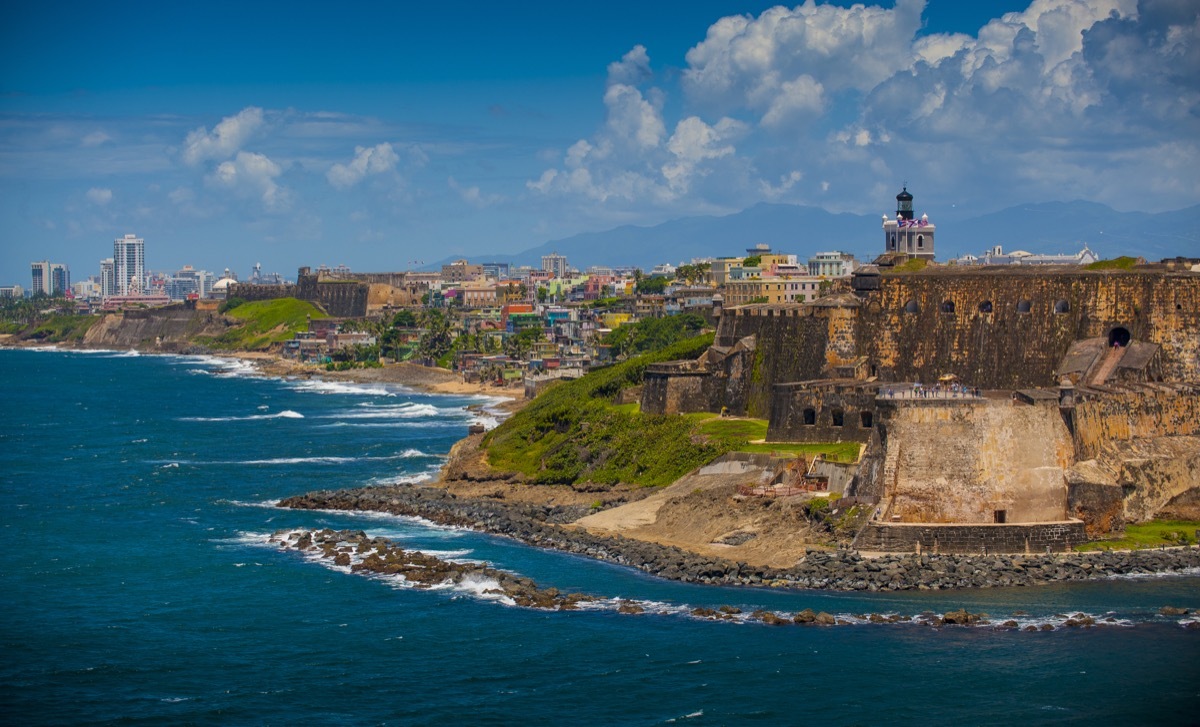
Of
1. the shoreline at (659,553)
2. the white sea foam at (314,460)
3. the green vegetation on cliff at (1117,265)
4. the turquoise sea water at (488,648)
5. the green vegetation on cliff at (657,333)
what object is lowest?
the turquoise sea water at (488,648)

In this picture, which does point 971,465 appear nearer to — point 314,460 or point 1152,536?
point 1152,536

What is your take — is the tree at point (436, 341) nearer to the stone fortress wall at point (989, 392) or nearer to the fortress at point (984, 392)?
the fortress at point (984, 392)

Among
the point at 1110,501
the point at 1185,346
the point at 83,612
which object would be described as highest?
the point at 1185,346

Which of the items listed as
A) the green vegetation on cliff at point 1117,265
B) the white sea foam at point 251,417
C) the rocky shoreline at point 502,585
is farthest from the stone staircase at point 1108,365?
the white sea foam at point 251,417

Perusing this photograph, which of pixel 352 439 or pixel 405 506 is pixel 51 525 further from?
pixel 352 439

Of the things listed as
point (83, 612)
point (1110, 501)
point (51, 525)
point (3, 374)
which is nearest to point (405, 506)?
point (51, 525)

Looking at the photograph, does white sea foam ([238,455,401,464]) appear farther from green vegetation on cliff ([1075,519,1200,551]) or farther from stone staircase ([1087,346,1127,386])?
green vegetation on cliff ([1075,519,1200,551])

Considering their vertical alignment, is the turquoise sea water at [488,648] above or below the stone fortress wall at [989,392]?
below

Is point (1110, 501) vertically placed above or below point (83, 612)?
above
